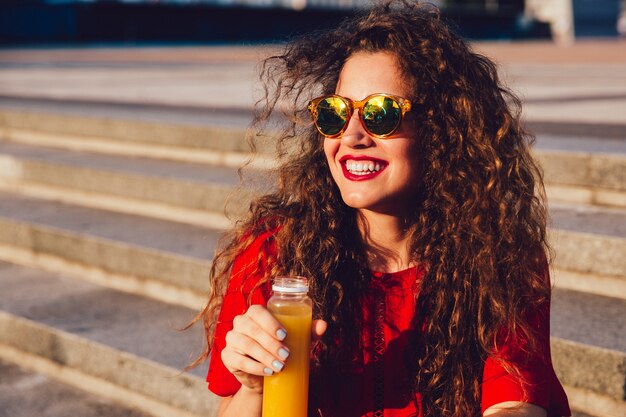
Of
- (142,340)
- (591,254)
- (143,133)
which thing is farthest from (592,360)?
(143,133)

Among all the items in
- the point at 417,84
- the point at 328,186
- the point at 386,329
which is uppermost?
the point at 417,84

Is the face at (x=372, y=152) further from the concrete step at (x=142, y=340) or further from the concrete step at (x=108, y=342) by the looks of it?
the concrete step at (x=108, y=342)

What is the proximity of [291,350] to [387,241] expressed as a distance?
54cm

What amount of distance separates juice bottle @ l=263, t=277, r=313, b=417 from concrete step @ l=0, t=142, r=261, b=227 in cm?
226

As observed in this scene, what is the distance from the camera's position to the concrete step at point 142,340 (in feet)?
8.69

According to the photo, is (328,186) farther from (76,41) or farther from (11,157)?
(76,41)

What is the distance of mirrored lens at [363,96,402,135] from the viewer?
1790 mm

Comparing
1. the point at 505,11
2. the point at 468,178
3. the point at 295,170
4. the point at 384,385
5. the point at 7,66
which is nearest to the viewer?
the point at 384,385

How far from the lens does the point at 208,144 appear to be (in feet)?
15.7

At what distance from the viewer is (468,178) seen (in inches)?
77.5

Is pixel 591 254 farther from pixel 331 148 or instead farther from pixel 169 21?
pixel 169 21

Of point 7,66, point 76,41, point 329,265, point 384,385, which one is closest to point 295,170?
point 329,265

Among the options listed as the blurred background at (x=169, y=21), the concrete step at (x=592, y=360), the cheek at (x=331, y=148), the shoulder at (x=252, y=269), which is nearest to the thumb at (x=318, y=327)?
the shoulder at (x=252, y=269)

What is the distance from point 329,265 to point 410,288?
20cm
